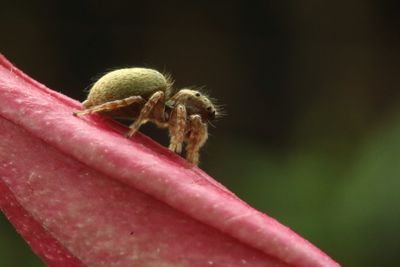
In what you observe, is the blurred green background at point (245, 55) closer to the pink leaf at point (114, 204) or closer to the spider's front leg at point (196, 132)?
the spider's front leg at point (196, 132)

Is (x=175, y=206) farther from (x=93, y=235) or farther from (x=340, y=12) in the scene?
(x=340, y=12)

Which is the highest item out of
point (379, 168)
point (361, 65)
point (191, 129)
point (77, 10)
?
point (361, 65)

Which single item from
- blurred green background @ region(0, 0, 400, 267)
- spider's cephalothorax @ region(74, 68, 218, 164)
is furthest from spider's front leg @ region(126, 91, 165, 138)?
blurred green background @ region(0, 0, 400, 267)

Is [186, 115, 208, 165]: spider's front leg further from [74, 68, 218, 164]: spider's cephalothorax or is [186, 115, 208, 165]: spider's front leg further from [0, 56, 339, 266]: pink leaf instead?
[0, 56, 339, 266]: pink leaf

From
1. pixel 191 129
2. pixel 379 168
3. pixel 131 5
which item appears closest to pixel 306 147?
pixel 379 168

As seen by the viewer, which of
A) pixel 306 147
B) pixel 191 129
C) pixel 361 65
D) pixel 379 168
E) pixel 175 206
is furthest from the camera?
pixel 361 65

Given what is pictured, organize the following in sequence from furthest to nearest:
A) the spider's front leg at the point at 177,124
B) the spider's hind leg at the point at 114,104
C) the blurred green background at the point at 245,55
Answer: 1. the blurred green background at the point at 245,55
2. the spider's front leg at the point at 177,124
3. the spider's hind leg at the point at 114,104

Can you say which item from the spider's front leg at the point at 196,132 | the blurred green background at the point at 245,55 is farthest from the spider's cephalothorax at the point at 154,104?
the blurred green background at the point at 245,55
